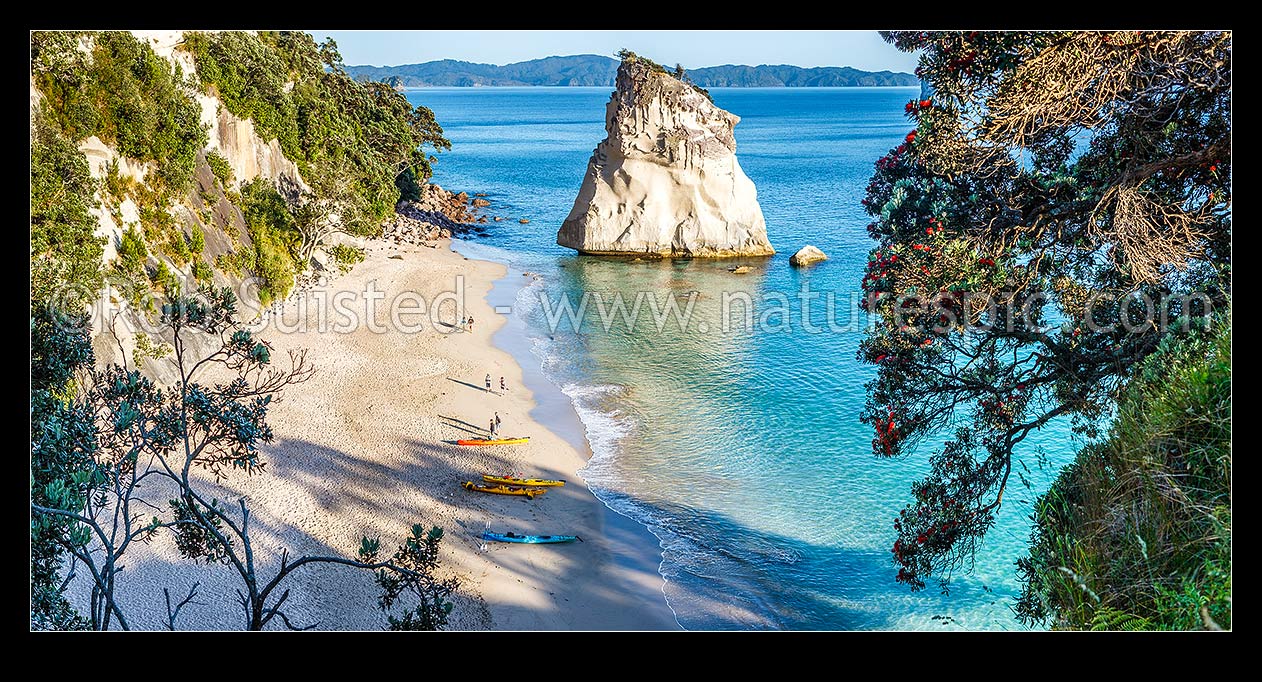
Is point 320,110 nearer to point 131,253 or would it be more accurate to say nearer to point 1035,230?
point 131,253

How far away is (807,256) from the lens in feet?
140

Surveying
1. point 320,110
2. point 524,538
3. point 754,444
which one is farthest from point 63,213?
point 320,110

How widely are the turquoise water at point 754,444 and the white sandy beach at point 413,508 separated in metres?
1.02

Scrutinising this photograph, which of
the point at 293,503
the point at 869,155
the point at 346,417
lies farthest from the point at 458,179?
the point at 293,503

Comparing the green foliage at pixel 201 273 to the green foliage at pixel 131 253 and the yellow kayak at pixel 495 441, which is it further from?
the yellow kayak at pixel 495 441

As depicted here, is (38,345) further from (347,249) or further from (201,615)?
(347,249)

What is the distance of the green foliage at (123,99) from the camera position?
918 inches

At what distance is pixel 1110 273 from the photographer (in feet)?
32.0

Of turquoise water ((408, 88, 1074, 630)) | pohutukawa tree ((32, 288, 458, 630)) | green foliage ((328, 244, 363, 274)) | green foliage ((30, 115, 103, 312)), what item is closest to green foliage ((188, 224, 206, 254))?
green foliage ((30, 115, 103, 312))

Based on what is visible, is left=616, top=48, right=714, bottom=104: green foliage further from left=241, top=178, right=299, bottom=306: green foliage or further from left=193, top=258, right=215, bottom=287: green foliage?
left=193, top=258, right=215, bottom=287: green foliage

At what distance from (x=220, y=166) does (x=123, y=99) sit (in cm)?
571

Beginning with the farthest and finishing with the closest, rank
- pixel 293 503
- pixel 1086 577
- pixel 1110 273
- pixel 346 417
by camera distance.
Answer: pixel 346 417 < pixel 293 503 < pixel 1110 273 < pixel 1086 577

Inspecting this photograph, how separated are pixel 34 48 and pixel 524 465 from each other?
16225 mm

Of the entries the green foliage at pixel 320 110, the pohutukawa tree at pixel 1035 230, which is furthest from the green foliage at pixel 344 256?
the pohutukawa tree at pixel 1035 230
